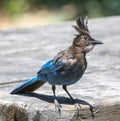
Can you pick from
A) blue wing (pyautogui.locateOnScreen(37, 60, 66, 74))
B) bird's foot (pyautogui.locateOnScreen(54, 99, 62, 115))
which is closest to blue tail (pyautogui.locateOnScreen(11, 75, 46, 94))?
blue wing (pyautogui.locateOnScreen(37, 60, 66, 74))

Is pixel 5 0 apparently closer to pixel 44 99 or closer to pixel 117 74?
pixel 117 74

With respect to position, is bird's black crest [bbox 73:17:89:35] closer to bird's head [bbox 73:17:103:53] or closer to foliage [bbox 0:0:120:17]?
bird's head [bbox 73:17:103:53]

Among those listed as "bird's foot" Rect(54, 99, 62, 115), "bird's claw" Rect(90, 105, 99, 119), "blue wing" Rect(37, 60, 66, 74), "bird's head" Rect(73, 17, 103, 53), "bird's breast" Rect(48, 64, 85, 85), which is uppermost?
"bird's head" Rect(73, 17, 103, 53)

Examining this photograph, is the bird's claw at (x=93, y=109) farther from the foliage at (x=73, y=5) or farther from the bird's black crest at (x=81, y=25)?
the foliage at (x=73, y=5)

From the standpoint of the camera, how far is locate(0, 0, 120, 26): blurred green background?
10023 mm

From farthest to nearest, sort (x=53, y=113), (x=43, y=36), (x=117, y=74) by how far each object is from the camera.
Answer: (x=43, y=36), (x=117, y=74), (x=53, y=113)

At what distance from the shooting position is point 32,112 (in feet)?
14.1

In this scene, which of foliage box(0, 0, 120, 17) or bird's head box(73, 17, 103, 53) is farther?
foliage box(0, 0, 120, 17)

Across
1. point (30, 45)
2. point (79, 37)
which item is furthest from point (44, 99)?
point (30, 45)

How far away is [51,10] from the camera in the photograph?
1036 cm

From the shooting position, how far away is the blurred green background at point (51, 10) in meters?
10.0

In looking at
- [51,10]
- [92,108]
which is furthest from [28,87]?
[51,10]

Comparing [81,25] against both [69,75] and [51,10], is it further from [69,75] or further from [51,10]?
[51,10]

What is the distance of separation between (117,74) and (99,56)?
0.80m
